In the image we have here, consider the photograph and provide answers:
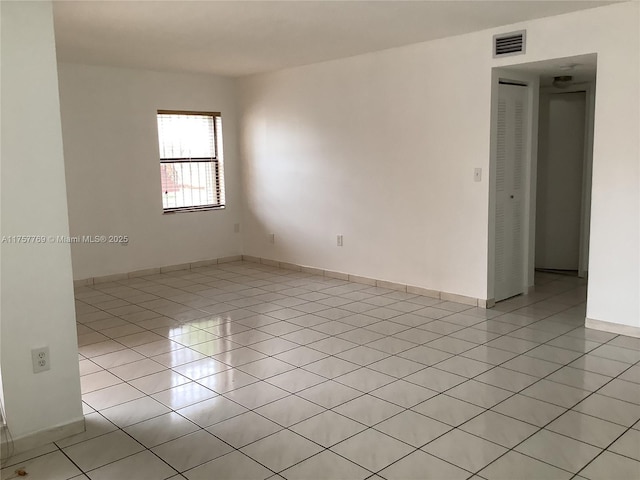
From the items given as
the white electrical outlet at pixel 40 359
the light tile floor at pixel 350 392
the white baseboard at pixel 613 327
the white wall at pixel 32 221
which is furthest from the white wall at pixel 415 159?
the white electrical outlet at pixel 40 359

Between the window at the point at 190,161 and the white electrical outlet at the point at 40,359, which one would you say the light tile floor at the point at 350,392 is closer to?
the white electrical outlet at the point at 40,359

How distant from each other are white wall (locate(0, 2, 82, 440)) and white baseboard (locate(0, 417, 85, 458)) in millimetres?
18

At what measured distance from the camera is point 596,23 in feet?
13.4

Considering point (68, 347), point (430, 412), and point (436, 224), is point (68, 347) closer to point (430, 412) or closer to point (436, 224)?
point (430, 412)

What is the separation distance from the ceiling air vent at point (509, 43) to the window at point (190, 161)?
378 cm

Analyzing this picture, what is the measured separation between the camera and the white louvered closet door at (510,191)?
5061mm

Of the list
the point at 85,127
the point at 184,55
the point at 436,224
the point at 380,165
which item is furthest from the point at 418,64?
the point at 85,127

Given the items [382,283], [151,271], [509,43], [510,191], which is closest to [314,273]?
[382,283]

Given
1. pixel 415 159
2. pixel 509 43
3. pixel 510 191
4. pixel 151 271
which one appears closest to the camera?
pixel 509 43

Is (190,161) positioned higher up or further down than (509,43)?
further down

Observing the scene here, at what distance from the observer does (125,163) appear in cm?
648

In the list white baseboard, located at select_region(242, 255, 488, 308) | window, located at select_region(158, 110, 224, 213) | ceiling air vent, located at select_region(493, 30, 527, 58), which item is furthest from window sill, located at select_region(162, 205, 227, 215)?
ceiling air vent, located at select_region(493, 30, 527, 58)

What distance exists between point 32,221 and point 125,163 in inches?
157

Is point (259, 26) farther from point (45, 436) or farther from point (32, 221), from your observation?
point (45, 436)
